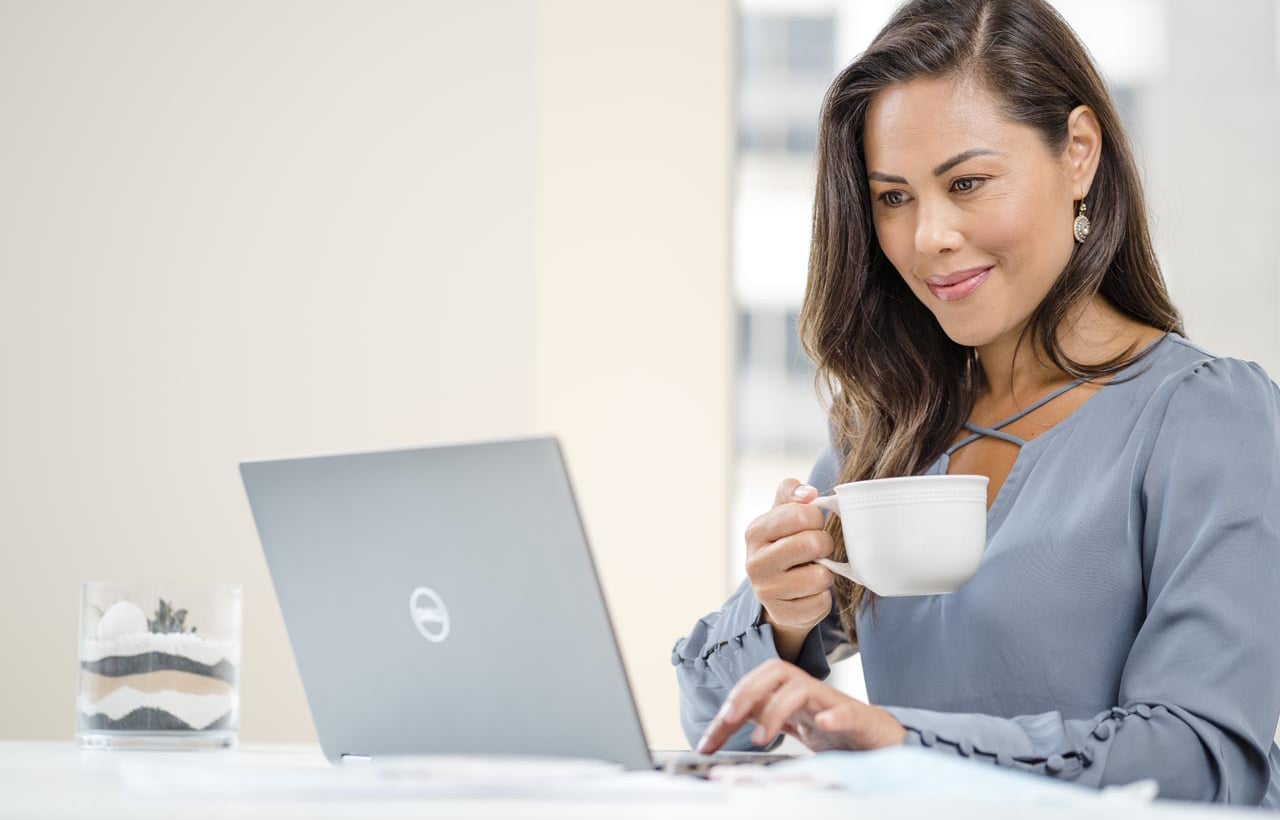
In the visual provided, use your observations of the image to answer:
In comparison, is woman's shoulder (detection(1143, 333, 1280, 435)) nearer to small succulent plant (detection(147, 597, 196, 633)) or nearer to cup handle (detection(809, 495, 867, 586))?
cup handle (detection(809, 495, 867, 586))

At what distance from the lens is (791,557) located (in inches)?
46.0

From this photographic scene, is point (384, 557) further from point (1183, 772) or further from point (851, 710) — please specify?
point (1183, 772)

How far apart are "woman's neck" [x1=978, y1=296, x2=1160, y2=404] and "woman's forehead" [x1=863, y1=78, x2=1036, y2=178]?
202 millimetres

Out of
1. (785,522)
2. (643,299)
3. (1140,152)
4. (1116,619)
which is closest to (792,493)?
(785,522)

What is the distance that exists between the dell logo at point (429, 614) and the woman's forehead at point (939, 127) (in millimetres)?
739

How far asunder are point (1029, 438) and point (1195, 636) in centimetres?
36

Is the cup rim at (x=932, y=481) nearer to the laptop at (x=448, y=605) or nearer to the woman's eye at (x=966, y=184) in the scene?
the laptop at (x=448, y=605)

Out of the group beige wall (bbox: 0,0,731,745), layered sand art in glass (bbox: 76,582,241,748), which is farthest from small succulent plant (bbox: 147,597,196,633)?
beige wall (bbox: 0,0,731,745)

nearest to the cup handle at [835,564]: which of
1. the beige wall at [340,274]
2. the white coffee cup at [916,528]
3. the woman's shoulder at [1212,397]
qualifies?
the white coffee cup at [916,528]

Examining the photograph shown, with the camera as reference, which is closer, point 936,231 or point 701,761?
point 701,761

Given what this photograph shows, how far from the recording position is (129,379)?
2.54 meters

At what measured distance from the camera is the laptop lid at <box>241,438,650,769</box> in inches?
31.6

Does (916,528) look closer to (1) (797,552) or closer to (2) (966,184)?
(1) (797,552)

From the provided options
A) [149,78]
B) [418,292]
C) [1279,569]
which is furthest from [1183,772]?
[149,78]
